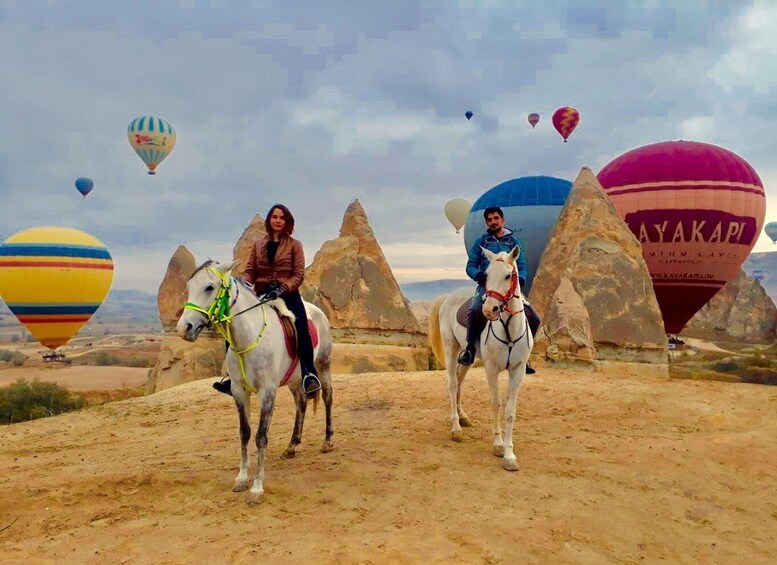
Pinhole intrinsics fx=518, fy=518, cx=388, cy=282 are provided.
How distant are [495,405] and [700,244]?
21924 millimetres

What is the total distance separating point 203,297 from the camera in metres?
5.33

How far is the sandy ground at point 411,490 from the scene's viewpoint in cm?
445

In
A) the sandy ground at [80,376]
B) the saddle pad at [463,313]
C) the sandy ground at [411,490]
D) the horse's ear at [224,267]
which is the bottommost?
the sandy ground at [80,376]

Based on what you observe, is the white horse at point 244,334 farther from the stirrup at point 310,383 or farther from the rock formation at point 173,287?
the rock formation at point 173,287

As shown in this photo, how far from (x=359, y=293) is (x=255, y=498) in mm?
16568

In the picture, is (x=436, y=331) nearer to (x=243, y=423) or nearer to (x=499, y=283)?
(x=499, y=283)

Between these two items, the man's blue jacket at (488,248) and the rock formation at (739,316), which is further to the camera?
the rock formation at (739,316)

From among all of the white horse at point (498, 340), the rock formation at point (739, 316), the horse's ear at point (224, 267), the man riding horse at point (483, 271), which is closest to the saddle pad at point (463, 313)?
the white horse at point (498, 340)

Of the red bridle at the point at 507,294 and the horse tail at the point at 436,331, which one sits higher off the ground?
the red bridle at the point at 507,294

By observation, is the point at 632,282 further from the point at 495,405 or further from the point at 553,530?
the point at 553,530

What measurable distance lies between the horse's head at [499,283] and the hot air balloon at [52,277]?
35.2 m

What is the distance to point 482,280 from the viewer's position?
7383 millimetres

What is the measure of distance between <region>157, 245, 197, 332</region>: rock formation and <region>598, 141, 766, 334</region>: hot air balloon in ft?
76.4

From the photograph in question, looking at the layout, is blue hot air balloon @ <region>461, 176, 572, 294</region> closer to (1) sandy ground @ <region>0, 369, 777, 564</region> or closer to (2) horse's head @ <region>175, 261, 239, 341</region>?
(1) sandy ground @ <region>0, 369, 777, 564</region>
